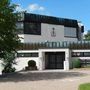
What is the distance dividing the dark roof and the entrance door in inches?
426

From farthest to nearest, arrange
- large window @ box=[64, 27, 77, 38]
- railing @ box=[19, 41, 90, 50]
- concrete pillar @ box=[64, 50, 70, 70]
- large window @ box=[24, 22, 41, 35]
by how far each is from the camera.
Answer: large window @ box=[64, 27, 77, 38]
large window @ box=[24, 22, 41, 35]
railing @ box=[19, 41, 90, 50]
concrete pillar @ box=[64, 50, 70, 70]

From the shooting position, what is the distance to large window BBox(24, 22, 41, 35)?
213 feet

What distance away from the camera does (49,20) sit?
231ft

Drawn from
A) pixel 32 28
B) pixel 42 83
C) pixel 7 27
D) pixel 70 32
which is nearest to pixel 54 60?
pixel 32 28

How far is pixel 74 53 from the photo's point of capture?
53906 mm

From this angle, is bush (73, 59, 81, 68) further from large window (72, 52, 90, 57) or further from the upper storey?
the upper storey

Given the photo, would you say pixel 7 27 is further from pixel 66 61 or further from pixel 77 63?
pixel 77 63

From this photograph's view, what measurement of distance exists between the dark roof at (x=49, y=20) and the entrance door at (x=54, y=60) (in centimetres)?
1082

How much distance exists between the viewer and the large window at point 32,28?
6488 cm

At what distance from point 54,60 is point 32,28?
11313 mm

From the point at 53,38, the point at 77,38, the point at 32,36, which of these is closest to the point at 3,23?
the point at 32,36

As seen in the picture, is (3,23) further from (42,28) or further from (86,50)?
(42,28)

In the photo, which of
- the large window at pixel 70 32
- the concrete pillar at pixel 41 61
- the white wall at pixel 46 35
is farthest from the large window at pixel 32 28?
the concrete pillar at pixel 41 61

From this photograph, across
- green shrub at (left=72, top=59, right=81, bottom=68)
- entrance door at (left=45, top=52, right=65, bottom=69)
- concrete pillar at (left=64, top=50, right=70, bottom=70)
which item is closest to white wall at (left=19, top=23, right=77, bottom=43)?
entrance door at (left=45, top=52, right=65, bottom=69)
